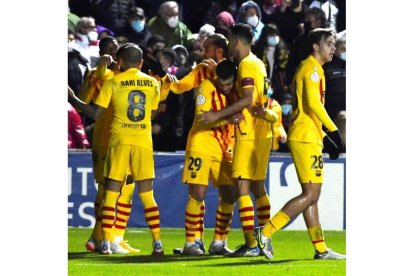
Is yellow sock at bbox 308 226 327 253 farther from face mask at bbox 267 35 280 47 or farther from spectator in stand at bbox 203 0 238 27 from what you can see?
spectator in stand at bbox 203 0 238 27

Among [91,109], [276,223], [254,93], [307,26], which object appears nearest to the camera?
[276,223]

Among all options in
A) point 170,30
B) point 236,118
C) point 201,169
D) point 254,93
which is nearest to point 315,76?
point 254,93

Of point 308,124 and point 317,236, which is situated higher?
point 308,124

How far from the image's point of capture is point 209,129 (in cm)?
1126

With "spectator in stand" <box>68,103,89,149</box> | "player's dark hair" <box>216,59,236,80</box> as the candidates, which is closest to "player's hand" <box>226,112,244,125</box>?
"player's dark hair" <box>216,59,236,80</box>

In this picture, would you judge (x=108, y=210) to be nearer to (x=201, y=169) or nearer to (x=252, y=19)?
(x=201, y=169)

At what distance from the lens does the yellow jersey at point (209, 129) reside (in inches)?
440

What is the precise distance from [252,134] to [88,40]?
4950 millimetres

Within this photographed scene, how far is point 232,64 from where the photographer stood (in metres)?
11.0

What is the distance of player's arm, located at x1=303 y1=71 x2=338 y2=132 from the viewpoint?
10.3 m

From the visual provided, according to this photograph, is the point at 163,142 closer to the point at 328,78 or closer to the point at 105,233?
the point at 328,78
